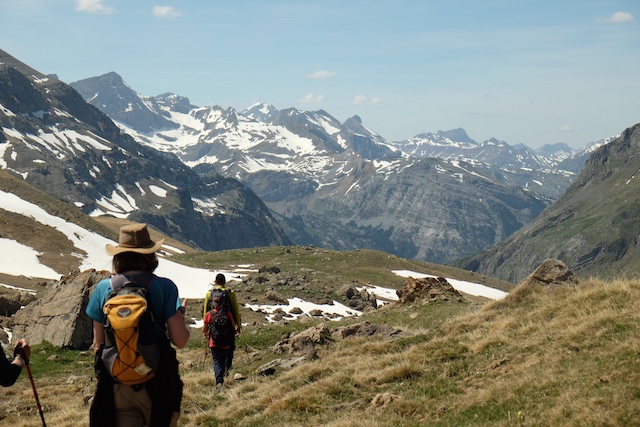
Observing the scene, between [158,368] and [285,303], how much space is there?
143 ft

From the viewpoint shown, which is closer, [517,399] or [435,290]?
[517,399]

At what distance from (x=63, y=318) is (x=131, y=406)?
20.3 meters

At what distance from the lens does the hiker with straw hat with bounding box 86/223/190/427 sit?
7.25 m

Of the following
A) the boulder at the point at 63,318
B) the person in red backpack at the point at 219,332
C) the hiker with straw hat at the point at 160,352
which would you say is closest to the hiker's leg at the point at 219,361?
the person in red backpack at the point at 219,332

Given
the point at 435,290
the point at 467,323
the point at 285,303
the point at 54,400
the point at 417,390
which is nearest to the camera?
the point at 417,390

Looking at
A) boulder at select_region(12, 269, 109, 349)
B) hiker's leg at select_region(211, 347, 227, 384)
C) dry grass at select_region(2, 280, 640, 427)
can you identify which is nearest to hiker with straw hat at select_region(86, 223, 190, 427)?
dry grass at select_region(2, 280, 640, 427)

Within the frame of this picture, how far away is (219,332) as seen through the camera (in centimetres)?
1595

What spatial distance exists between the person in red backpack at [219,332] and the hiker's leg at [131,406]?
8.59m

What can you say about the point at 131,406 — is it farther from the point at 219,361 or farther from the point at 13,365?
the point at 219,361

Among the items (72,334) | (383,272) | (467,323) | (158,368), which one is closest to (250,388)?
(467,323)

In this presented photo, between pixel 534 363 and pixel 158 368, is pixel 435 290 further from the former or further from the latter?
pixel 158 368

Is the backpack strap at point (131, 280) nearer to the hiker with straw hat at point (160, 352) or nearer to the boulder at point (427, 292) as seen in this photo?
the hiker with straw hat at point (160, 352)

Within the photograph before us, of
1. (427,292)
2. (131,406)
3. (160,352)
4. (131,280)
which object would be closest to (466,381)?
(160,352)

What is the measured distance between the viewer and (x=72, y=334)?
2488 cm
